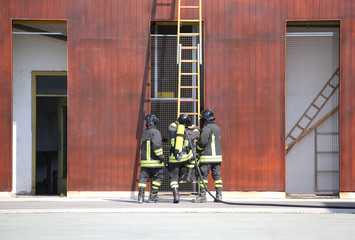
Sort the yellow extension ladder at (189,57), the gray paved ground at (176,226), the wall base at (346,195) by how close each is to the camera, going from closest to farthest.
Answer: the gray paved ground at (176,226) → the yellow extension ladder at (189,57) → the wall base at (346,195)

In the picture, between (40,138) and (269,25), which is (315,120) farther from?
(40,138)

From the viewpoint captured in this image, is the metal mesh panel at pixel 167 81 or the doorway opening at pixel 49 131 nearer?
the metal mesh panel at pixel 167 81

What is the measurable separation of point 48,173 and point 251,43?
624cm

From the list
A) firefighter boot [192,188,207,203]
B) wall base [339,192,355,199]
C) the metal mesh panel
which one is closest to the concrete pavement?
firefighter boot [192,188,207,203]

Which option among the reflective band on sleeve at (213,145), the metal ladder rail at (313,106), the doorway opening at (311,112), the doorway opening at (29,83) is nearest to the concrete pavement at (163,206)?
the reflective band on sleeve at (213,145)

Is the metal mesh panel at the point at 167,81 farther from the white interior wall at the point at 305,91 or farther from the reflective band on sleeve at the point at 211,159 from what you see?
the white interior wall at the point at 305,91

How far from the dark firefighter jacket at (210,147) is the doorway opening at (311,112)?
299 centimetres

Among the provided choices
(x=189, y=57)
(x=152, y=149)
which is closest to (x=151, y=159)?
(x=152, y=149)

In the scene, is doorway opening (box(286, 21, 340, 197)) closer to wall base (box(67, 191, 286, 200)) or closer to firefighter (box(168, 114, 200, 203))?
wall base (box(67, 191, 286, 200))

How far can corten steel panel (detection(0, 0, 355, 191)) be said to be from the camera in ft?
47.2

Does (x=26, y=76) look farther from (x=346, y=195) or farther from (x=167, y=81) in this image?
(x=346, y=195)

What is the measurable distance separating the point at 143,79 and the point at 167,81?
1.84 ft

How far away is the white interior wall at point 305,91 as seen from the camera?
50.2ft

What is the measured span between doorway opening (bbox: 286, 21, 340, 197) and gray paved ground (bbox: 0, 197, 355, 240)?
144 centimetres
